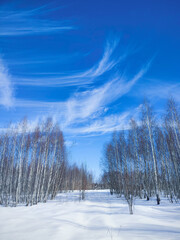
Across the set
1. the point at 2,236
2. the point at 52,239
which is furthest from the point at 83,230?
the point at 2,236

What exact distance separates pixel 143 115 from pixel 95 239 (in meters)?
11.2

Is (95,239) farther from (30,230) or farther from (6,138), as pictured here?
(6,138)

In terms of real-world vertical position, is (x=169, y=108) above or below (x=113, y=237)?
above

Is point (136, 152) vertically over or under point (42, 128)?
under

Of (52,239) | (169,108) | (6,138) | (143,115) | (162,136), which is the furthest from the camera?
(162,136)

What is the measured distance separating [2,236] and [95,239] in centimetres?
260

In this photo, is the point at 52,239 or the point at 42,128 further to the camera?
the point at 42,128

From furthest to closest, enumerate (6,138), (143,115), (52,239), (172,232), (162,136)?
(162,136), (6,138), (143,115), (172,232), (52,239)

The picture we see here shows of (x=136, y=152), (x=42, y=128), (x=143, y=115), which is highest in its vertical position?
(x=143, y=115)

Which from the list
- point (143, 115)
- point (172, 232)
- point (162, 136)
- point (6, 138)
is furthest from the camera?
point (162, 136)

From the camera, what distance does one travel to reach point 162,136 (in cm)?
1600

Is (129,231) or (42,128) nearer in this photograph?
(129,231)

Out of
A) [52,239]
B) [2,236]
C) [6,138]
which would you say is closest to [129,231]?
[52,239]

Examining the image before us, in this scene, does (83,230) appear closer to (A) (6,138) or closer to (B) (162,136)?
(A) (6,138)
